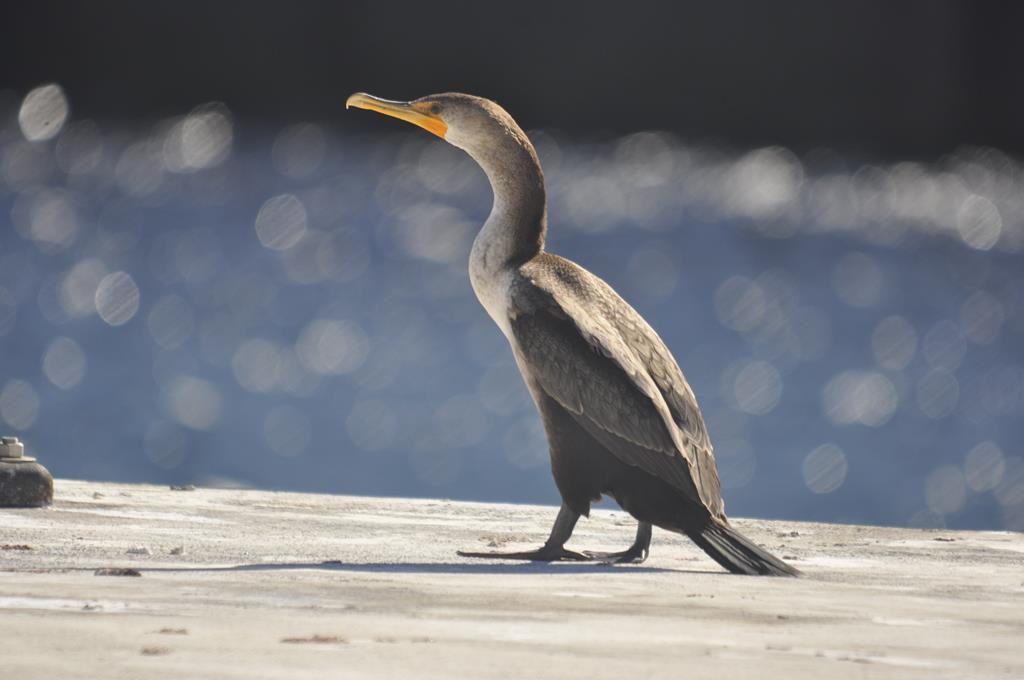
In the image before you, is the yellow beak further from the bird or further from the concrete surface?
the concrete surface

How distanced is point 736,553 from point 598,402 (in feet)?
2.30

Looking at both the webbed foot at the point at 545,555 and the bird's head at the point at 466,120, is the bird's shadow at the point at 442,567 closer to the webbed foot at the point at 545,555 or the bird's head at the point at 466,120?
the webbed foot at the point at 545,555

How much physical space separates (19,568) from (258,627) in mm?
1545

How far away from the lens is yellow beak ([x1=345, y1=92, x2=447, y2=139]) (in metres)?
6.92

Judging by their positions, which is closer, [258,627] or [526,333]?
[258,627]

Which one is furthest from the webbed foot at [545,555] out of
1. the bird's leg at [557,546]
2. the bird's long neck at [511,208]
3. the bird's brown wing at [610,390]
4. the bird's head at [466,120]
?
the bird's head at [466,120]

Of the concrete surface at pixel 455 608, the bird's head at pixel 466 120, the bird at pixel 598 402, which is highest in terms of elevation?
the bird's head at pixel 466 120

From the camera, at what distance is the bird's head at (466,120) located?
6.73 meters

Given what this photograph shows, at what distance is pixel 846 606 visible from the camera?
478 centimetres

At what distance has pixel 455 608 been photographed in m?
4.38

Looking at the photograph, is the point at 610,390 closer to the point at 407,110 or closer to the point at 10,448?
the point at 407,110

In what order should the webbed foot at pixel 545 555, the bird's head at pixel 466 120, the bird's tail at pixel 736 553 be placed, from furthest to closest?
the bird's head at pixel 466 120 < the webbed foot at pixel 545 555 < the bird's tail at pixel 736 553

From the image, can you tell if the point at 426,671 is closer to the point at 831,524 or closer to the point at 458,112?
the point at 458,112

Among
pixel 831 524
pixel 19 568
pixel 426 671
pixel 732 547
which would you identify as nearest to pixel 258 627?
pixel 426 671
